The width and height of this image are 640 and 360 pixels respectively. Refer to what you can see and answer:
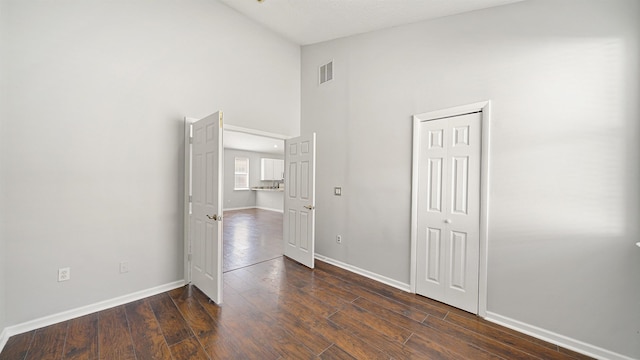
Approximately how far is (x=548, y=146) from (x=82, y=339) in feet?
14.0

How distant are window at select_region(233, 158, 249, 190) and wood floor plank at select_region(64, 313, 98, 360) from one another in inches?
300

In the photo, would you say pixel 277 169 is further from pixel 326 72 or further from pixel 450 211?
pixel 450 211

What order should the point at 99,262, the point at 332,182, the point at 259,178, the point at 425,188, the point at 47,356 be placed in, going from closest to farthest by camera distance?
1. the point at 47,356
2. the point at 99,262
3. the point at 425,188
4. the point at 332,182
5. the point at 259,178

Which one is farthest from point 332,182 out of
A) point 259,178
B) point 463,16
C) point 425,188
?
point 259,178

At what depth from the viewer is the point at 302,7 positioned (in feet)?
9.75

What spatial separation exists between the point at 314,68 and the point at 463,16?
2203 millimetres

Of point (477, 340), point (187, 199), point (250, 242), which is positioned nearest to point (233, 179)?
point (250, 242)

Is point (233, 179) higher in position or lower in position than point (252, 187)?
higher

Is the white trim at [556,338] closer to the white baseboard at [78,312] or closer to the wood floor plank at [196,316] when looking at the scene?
the wood floor plank at [196,316]

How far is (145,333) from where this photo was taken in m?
2.02

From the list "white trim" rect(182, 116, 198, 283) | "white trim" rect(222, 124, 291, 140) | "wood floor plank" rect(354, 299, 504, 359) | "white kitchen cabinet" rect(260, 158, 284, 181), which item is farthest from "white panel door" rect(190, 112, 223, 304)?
"white kitchen cabinet" rect(260, 158, 284, 181)

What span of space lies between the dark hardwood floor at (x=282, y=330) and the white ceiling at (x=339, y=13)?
122 inches

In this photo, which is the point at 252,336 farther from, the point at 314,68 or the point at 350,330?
the point at 314,68

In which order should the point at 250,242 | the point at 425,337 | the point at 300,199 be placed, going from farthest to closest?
1. the point at 250,242
2. the point at 300,199
3. the point at 425,337
